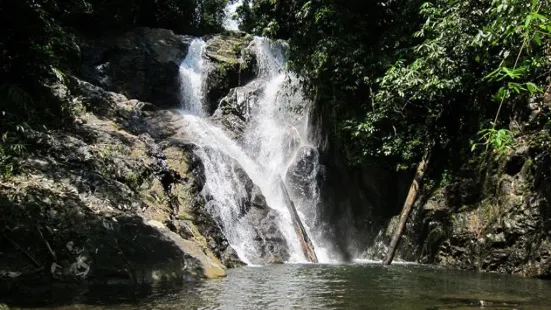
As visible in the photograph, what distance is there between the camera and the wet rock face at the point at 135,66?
19828 mm

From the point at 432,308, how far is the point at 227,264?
19.9 ft

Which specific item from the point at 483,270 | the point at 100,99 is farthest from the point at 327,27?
the point at 483,270

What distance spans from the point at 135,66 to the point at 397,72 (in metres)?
13.2

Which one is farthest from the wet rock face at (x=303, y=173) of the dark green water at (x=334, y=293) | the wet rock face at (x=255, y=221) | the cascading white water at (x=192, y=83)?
the dark green water at (x=334, y=293)

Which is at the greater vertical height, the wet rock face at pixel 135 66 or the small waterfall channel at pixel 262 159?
the wet rock face at pixel 135 66

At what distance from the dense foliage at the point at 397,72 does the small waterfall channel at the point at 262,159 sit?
190cm

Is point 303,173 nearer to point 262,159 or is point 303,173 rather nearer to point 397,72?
point 262,159

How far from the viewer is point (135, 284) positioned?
6805mm

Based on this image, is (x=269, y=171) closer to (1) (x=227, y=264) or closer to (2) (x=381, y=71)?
(2) (x=381, y=71)

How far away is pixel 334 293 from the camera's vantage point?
6469 millimetres

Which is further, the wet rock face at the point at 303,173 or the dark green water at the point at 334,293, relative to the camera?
the wet rock face at the point at 303,173

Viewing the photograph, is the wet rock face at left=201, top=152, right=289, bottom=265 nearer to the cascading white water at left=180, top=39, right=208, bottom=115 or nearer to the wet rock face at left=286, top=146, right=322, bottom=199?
the wet rock face at left=286, top=146, right=322, bottom=199

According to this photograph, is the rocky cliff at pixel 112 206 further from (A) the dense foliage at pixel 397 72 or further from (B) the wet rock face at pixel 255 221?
(A) the dense foliage at pixel 397 72

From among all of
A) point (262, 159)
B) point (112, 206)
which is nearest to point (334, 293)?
point (112, 206)
